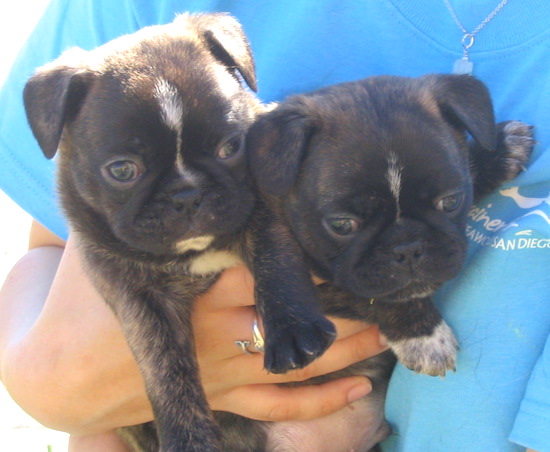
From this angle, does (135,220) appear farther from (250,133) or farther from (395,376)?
(395,376)

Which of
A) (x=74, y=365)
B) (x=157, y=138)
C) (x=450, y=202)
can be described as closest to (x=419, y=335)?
(x=450, y=202)

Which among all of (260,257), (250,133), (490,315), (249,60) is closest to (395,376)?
(490,315)

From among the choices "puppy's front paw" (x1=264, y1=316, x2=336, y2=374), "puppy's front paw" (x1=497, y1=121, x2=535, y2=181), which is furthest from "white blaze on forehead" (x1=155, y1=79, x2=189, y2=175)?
"puppy's front paw" (x1=497, y1=121, x2=535, y2=181)

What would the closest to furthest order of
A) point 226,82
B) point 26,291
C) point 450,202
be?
1. point 450,202
2. point 226,82
3. point 26,291

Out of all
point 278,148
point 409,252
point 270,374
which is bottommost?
point 270,374

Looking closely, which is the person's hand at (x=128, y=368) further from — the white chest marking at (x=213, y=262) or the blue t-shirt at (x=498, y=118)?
the blue t-shirt at (x=498, y=118)

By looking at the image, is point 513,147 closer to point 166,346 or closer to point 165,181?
point 165,181
